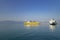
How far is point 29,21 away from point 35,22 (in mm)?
3804

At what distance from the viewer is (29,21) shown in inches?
2817

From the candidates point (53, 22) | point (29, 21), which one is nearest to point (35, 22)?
point (29, 21)

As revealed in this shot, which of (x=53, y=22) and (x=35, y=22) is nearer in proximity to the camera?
(x=53, y=22)

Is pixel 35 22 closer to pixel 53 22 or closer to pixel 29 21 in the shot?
pixel 29 21

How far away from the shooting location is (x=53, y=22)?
223 ft

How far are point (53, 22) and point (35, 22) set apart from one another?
11032 mm

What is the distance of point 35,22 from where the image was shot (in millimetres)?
72438

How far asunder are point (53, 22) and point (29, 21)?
1420cm
